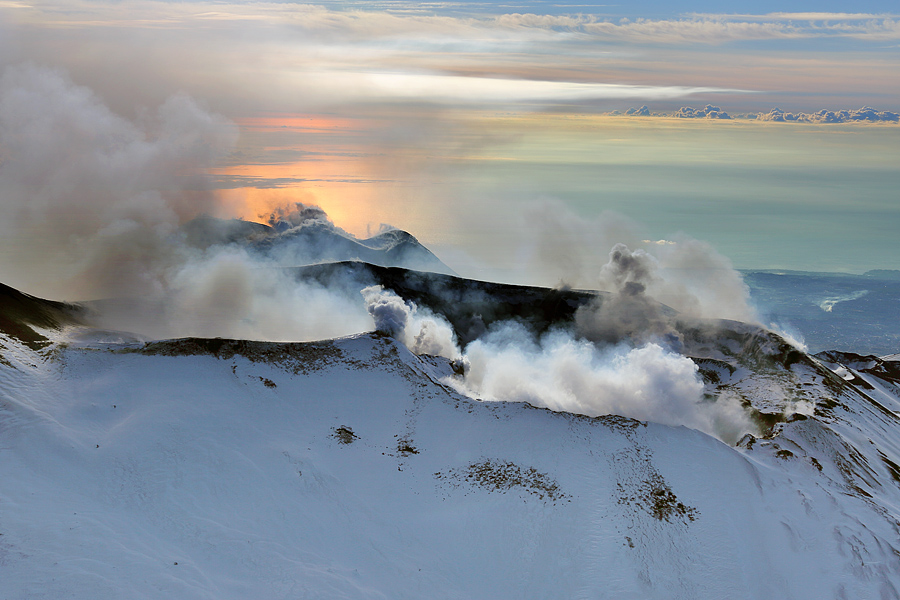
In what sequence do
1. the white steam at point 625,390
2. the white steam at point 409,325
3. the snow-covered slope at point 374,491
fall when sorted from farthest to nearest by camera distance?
the white steam at point 409,325, the white steam at point 625,390, the snow-covered slope at point 374,491

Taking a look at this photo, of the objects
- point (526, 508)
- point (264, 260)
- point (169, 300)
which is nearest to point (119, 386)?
point (526, 508)

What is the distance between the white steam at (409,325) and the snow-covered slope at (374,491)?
10.0 metres

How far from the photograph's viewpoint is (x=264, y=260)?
170875mm

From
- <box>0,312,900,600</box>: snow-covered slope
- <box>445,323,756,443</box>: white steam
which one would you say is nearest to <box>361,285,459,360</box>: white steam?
<box>445,323,756,443</box>: white steam

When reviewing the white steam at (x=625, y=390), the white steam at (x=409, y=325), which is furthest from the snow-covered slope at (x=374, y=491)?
the white steam at (x=409, y=325)

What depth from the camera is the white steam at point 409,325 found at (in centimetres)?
7688

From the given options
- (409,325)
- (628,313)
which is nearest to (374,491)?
(409,325)

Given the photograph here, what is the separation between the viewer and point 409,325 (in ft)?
292

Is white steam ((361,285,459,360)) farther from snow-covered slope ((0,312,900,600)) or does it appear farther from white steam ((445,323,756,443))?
snow-covered slope ((0,312,900,600))

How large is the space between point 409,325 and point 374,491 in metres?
40.7

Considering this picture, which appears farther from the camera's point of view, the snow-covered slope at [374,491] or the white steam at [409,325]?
the white steam at [409,325]

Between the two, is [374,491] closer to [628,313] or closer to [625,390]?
[625,390]

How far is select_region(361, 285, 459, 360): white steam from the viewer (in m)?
76.9

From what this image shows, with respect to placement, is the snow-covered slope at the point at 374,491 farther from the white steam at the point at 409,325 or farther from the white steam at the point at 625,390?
the white steam at the point at 409,325
